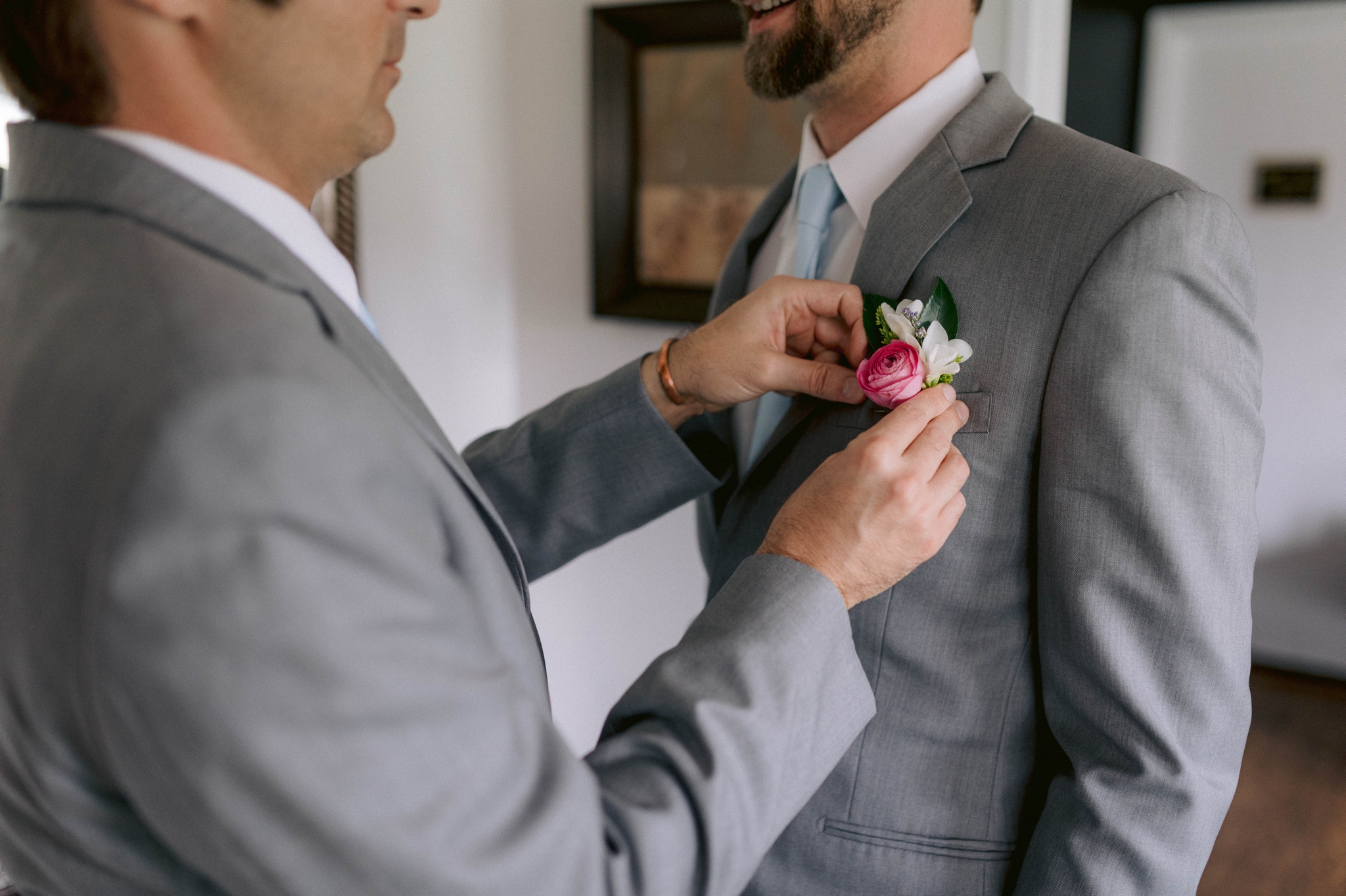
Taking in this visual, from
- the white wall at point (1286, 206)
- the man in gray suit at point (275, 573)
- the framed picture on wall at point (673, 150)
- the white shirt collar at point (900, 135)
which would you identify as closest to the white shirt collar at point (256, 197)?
the man in gray suit at point (275, 573)

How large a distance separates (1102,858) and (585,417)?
78 centimetres

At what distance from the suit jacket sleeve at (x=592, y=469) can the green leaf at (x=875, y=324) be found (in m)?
0.32

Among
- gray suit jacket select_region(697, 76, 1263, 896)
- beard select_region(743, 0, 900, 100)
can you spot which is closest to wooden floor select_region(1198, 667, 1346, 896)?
gray suit jacket select_region(697, 76, 1263, 896)

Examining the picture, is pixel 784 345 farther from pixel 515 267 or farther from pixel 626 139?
pixel 515 267

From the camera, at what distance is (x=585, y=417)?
1260 mm

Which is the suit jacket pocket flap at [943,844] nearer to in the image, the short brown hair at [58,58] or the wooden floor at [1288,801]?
the short brown hair at [58,58]

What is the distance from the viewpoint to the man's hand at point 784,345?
1.03 m

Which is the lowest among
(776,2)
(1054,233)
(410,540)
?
(410,540)

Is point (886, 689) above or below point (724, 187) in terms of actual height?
below

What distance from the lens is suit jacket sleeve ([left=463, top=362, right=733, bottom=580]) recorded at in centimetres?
123

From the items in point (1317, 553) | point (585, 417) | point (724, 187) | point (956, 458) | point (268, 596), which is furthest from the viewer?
point (1317, 553)

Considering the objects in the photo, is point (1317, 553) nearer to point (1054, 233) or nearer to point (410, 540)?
point (1054, 233)

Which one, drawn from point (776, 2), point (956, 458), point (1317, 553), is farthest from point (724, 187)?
point (1317, 553)

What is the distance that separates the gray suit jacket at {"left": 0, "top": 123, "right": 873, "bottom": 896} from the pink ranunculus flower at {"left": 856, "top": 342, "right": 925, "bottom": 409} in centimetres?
33
